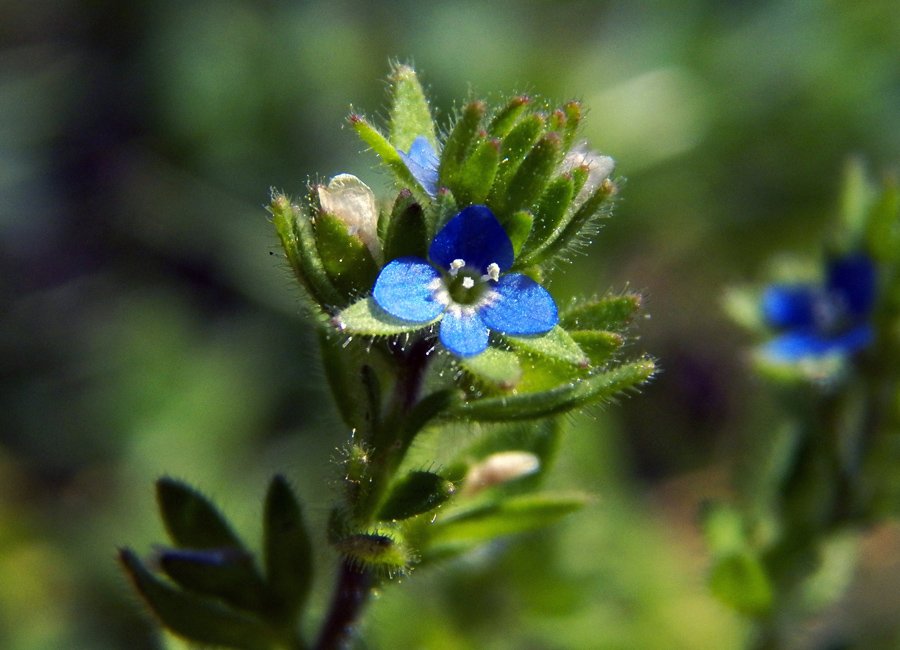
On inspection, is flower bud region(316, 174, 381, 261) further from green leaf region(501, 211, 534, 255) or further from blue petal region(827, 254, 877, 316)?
blue petal region(827, 254, 877, 316)

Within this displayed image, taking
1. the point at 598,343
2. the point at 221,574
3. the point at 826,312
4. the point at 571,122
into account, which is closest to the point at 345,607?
the point at 221,574

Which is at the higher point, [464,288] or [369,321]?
[464,288]

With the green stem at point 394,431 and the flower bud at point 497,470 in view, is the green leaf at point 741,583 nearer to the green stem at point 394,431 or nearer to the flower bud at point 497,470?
the flower bud at point 497,470

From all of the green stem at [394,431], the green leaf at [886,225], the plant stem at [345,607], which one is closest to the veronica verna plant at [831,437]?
the green leaf at [886,225]

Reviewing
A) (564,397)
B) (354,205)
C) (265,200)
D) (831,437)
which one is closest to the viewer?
(564,397)

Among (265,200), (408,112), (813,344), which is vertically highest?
(265,200)

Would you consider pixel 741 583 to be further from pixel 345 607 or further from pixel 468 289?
pixel 468 289
